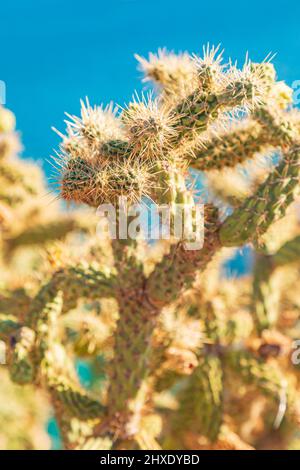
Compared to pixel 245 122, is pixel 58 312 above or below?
below

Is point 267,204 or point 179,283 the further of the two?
point 179,283

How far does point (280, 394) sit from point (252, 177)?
49.8 inches

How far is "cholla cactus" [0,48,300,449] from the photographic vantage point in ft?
8.07

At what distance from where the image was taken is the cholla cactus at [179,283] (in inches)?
96.9

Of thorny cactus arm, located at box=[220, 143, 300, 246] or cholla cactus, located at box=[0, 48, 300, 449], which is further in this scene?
thorny cactus arm, located at box=[220, 143, 300, 246]

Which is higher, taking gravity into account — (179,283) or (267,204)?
(267,204)

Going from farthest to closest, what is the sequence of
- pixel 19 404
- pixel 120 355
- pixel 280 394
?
pixel 19 404
pixel 280 394
pixel 120 355

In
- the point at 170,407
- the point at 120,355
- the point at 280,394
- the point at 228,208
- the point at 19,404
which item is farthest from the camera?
the point at 19,404

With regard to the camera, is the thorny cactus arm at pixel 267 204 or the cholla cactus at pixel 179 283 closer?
the cholla cactus at pixel 179 283

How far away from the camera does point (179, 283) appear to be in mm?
2916

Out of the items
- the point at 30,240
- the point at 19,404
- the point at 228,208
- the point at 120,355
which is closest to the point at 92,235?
the point at 30,240

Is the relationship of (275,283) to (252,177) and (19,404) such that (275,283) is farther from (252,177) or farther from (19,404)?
(19,404)

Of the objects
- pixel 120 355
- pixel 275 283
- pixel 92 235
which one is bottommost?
pixel 120 355

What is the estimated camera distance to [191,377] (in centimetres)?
400
